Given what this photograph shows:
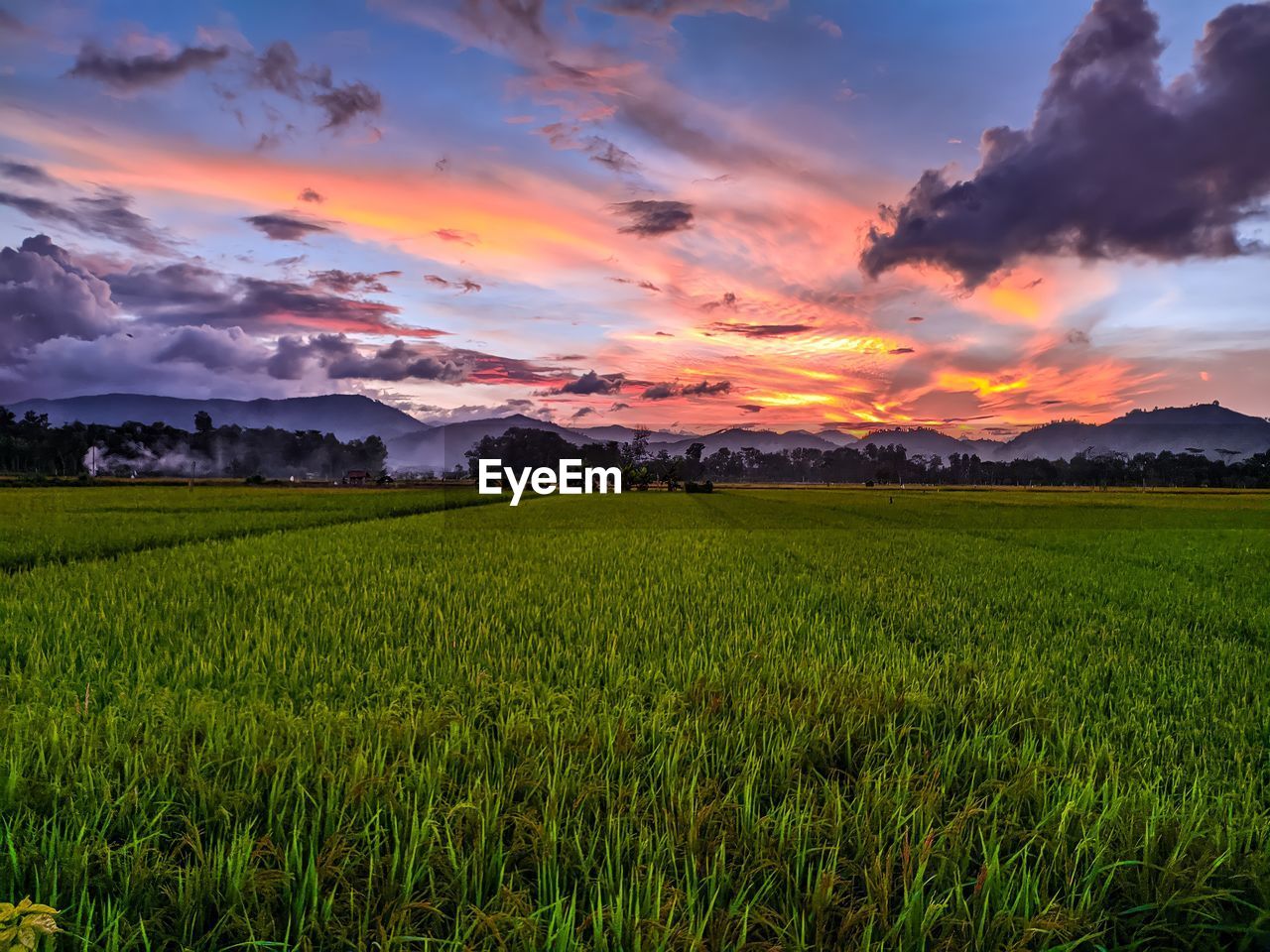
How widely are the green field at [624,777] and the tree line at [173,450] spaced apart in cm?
11579

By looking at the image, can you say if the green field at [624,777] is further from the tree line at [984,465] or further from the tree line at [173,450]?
the tree line at [173,450]

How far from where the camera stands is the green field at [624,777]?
6.04 feet

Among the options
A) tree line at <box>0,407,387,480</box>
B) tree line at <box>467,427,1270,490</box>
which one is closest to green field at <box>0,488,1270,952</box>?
tree line at <box>467,427,1270,490</box>

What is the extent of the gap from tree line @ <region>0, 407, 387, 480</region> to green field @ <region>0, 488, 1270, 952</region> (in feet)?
380

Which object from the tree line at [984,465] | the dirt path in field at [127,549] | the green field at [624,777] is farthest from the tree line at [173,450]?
the green field at [624,777]

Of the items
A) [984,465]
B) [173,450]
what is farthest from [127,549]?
Result: [984,465]

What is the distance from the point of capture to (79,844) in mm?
1999

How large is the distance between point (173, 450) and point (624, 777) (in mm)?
173316

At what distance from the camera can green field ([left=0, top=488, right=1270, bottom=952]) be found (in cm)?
184

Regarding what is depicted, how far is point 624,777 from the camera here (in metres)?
2.69

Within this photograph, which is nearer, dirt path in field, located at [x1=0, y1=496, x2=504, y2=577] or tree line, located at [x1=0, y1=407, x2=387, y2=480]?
dirt path in field, located at [x1=0, y1=496, x2=504, y2=577]

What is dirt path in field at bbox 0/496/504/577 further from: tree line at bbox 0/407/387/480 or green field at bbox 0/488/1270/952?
tree line at bbox 0/407/387/480

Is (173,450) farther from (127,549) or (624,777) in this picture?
(624,777)

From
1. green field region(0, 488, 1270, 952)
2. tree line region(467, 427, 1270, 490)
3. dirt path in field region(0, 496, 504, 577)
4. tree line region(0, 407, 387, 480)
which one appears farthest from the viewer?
tree line region(467, 427, 1270, 490)
